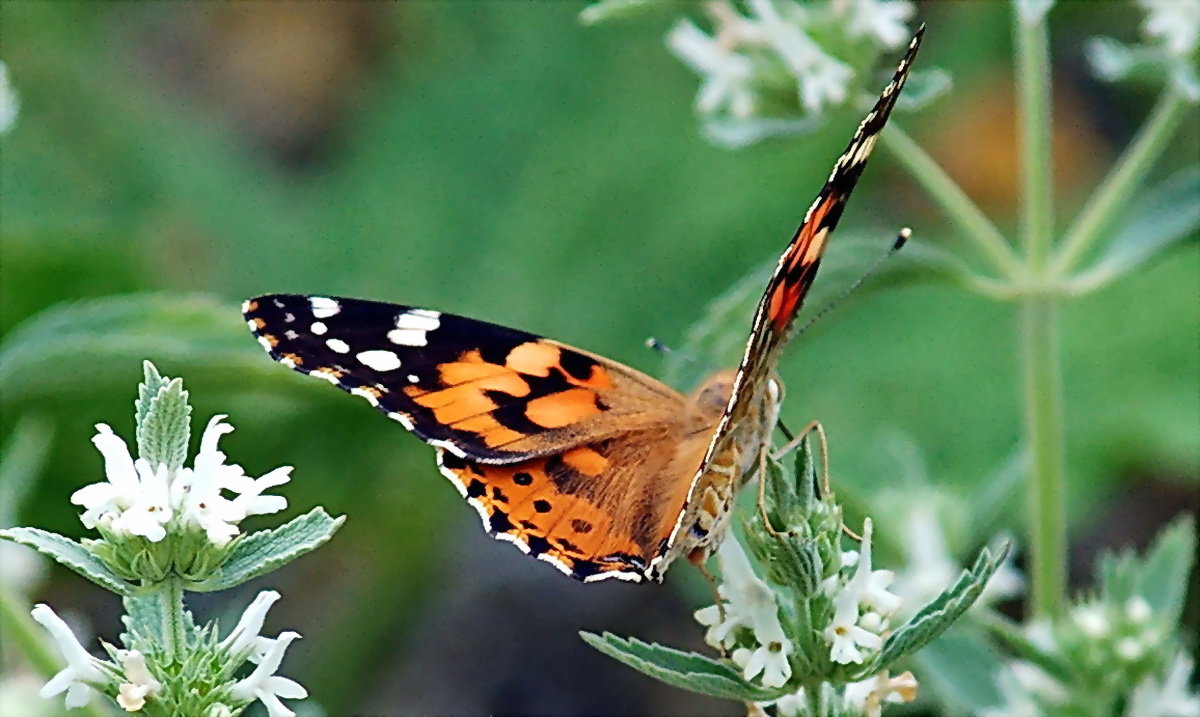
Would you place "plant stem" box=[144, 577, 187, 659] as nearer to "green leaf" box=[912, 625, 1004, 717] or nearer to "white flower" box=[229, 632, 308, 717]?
"white flower" box=[229, 632, 308, 717]

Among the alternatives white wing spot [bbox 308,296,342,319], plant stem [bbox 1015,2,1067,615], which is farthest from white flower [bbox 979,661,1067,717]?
white wing spot [bbox 308,296,342,319]

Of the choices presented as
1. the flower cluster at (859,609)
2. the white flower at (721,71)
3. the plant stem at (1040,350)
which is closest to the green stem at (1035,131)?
the plant stem at (1040,350)

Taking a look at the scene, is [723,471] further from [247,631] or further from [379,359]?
[247,631]

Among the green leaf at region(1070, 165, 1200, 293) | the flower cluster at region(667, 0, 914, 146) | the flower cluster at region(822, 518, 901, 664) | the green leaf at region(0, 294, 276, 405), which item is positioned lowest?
the flower cluster at region(822, 518, 901, 664)

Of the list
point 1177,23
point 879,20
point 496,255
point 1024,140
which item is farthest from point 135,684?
point 496,255

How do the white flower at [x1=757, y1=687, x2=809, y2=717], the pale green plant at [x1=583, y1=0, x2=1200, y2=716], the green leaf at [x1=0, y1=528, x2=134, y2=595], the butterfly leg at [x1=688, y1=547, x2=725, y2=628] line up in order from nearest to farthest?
the green leaf at [x1=0, y1=528, x2=134, y2=595]
the white flower at [x1=757, y1=687, x2=809, y2=717]
the butterfly leg at [x1=688, y1=547, x2=725, y2=628]
the pale green plant at [x1=583, y1=0, x2=1200, y2=716]

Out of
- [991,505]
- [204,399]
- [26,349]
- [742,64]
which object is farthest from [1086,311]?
[26,349]
